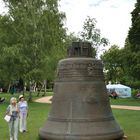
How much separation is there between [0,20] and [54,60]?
759 cm

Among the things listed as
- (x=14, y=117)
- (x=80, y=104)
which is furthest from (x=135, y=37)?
(x=80, y=104)

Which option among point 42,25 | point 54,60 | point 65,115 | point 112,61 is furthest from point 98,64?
point 112,61

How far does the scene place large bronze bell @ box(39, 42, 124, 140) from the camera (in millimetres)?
11992

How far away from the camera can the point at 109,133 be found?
1209 centimetres

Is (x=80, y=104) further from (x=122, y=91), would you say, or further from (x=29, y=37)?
(x=122, y=91)

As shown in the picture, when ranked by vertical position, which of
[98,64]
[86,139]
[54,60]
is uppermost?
[54,60]

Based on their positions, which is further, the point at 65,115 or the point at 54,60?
the point at 54,60

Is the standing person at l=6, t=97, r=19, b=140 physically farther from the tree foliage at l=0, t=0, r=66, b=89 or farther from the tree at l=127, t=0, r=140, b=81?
the tree at l=127, t=0, r=140, b=81

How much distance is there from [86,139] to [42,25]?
29.0 m

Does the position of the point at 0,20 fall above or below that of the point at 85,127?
above

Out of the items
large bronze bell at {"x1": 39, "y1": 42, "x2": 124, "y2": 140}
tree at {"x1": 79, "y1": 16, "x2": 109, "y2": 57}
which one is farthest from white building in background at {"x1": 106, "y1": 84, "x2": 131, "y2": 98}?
large bronze bell at {"x1": 39, "y1": 42, "x2": 124, "y2": 140}

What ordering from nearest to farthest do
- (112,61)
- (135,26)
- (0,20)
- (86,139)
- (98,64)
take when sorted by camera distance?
(86,139) < (98,64) < (0,20) < (135,26) < (112,61)

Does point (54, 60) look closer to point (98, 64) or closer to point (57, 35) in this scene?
point (57, 35)

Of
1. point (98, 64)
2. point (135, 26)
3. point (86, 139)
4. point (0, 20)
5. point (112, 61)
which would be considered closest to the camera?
point (86, 139)
